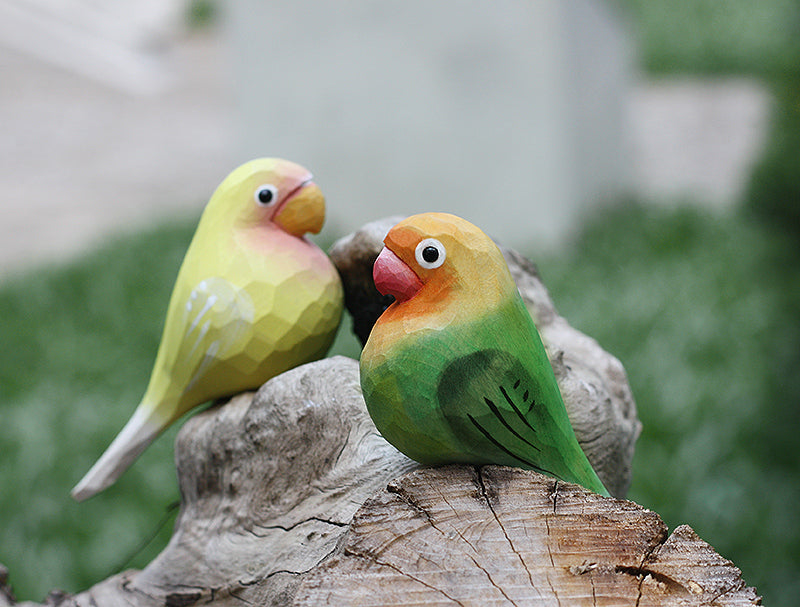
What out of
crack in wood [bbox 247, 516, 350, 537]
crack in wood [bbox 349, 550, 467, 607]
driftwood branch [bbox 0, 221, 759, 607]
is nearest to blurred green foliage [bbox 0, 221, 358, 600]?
driftwood branch [bbox 0, 221, 759, 607]

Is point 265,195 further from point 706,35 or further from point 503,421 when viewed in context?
point 706,35

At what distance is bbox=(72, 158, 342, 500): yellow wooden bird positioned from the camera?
134 centimetres

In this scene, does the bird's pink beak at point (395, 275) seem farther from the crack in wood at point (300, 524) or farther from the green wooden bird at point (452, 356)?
the crack in wood at point (300, 524)

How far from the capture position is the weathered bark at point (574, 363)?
53.1 inches

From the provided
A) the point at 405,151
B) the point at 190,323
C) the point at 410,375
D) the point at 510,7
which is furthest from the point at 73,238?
the point at 410,375

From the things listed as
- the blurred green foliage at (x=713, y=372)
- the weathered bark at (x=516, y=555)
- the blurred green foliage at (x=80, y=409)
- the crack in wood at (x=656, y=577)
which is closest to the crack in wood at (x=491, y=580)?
the weathered bark at (x=516, y=555)

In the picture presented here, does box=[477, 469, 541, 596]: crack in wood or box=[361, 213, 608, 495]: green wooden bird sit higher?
box=[361, 213, 608, 495]: green wooden bird

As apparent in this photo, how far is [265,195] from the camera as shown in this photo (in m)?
1.40

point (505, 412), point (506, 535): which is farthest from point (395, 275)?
point (506, 535)

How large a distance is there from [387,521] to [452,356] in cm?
20

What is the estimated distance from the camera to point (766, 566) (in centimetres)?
241

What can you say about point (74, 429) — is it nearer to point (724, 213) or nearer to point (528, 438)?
point (528, 438)

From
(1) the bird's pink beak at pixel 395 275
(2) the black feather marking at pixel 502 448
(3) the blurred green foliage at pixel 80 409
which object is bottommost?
(3) the blurred green foliage at pixel 80 409

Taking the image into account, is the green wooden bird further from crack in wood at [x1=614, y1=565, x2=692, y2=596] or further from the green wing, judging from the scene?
crack in wood at [x1=614, y1=565, x2=692, y2=596]
